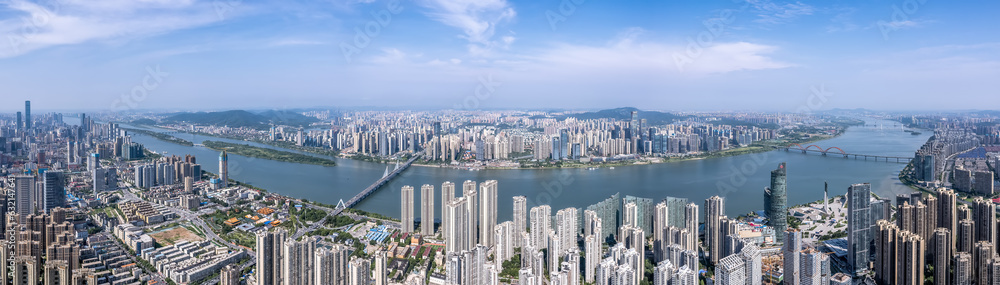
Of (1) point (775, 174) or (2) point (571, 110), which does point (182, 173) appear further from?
(2) point (571, 110)

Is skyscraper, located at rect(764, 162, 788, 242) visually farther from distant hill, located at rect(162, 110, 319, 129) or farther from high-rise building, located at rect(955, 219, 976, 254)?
distant hill, located at rect(162, 110, 319, 129)

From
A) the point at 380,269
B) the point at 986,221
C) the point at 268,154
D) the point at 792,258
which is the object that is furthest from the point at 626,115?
the point at 380,269

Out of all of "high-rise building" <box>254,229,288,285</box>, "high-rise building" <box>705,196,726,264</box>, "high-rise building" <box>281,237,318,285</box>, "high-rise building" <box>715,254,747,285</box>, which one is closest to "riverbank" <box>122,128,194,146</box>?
"high-rise building" <box>254,229,288,285</box>

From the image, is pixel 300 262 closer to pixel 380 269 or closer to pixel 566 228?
pixel 380 269

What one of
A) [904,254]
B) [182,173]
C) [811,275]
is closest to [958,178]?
[904,254]

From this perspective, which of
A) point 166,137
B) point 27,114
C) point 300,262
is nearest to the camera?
point 300,262

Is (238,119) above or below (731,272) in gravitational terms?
above
